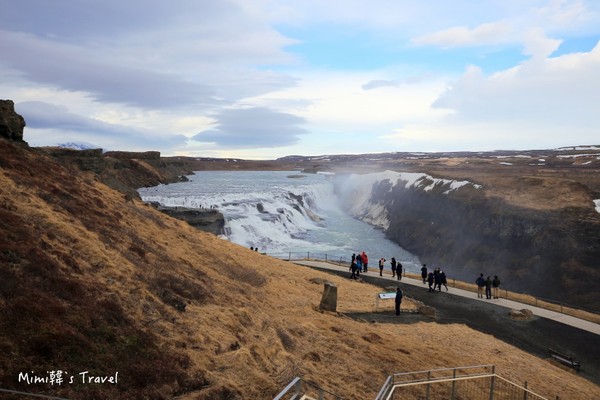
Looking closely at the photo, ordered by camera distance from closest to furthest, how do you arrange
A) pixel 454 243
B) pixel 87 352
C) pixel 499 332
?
1. pixel 87 352
2. pixel 499 332
3. pixel 454 243

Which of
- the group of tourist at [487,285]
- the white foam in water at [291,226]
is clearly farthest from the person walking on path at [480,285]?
the white foam in water at [291,226]

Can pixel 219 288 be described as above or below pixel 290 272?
above

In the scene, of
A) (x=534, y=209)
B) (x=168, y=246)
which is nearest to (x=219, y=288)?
(x=168, y=246)

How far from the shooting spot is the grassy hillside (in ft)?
25.2

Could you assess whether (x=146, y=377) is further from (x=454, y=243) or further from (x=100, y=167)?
(x=454, y=243)

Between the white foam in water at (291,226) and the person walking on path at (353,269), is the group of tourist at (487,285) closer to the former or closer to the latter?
the person walking on path at (353,269)

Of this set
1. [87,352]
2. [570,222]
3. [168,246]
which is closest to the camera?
[87,352]

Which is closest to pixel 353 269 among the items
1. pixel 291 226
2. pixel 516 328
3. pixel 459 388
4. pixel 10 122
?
pixel 516 328

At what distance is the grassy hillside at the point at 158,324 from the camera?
770 centimetres

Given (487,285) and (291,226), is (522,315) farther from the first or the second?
(291,226)

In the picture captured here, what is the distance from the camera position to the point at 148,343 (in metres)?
8.95

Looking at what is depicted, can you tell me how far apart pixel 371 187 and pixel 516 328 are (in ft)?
205

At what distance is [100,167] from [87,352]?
123 ft

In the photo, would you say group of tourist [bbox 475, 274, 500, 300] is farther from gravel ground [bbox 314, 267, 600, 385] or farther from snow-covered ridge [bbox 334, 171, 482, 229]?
snow-covered ridge [bbox 334, 171, 482, 229]
